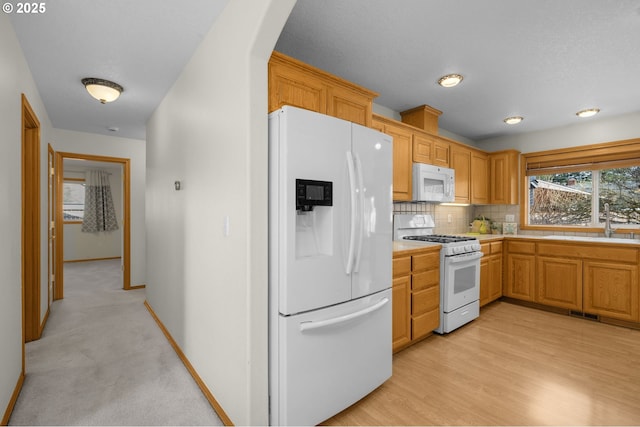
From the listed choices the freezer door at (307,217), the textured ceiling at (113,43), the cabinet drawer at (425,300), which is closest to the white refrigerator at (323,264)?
the freezer door at (307,217)

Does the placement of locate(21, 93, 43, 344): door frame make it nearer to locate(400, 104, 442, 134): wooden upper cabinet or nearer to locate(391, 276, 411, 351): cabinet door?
locate(391, 276, 411, 351): cabinet door

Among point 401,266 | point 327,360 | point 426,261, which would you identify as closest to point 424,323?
point 426,261

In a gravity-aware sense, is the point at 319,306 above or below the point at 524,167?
below

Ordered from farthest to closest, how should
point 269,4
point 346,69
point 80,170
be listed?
point 80,170
point 346,69
point 269,4

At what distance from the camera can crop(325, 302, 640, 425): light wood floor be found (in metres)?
1.83

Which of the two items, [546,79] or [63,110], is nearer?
[546,79]

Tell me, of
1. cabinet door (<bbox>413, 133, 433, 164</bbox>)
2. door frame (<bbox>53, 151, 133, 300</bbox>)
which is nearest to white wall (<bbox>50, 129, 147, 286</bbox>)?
door frame (<bbox>53, 151, 133, 300</bbox>)

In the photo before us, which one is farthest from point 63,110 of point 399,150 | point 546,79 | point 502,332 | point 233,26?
point 502,332

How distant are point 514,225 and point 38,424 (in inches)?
211

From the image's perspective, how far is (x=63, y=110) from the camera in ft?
11.6

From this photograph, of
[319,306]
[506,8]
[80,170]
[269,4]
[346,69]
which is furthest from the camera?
[80,170]

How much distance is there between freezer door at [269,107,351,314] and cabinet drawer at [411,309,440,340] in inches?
46.8

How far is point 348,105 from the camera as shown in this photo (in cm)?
237

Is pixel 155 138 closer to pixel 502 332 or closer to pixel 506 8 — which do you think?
pixel 506 8
